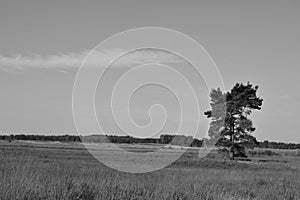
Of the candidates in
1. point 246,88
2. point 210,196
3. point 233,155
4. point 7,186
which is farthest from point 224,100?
point 7,186

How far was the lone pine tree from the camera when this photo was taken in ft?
159

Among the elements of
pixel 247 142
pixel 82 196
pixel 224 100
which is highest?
pixel 224 100

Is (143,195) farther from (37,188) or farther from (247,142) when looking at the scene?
(247,142)

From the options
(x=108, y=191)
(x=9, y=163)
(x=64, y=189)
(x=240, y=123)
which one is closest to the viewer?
(x=64, y=189)

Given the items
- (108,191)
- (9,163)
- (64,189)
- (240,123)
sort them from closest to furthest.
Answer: (64,189) → (108,191) → (9,163) → (240,123)

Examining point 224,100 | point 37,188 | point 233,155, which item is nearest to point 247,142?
point 233,155

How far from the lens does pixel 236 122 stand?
159ft

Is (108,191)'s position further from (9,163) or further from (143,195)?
(9,163)

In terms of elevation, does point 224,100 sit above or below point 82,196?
above

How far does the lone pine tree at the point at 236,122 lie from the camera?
4853 centimetres

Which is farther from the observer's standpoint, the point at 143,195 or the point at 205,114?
the point at 205,114

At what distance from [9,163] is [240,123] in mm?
38311

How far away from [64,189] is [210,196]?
3823 millimetres

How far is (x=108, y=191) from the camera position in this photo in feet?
34.2
